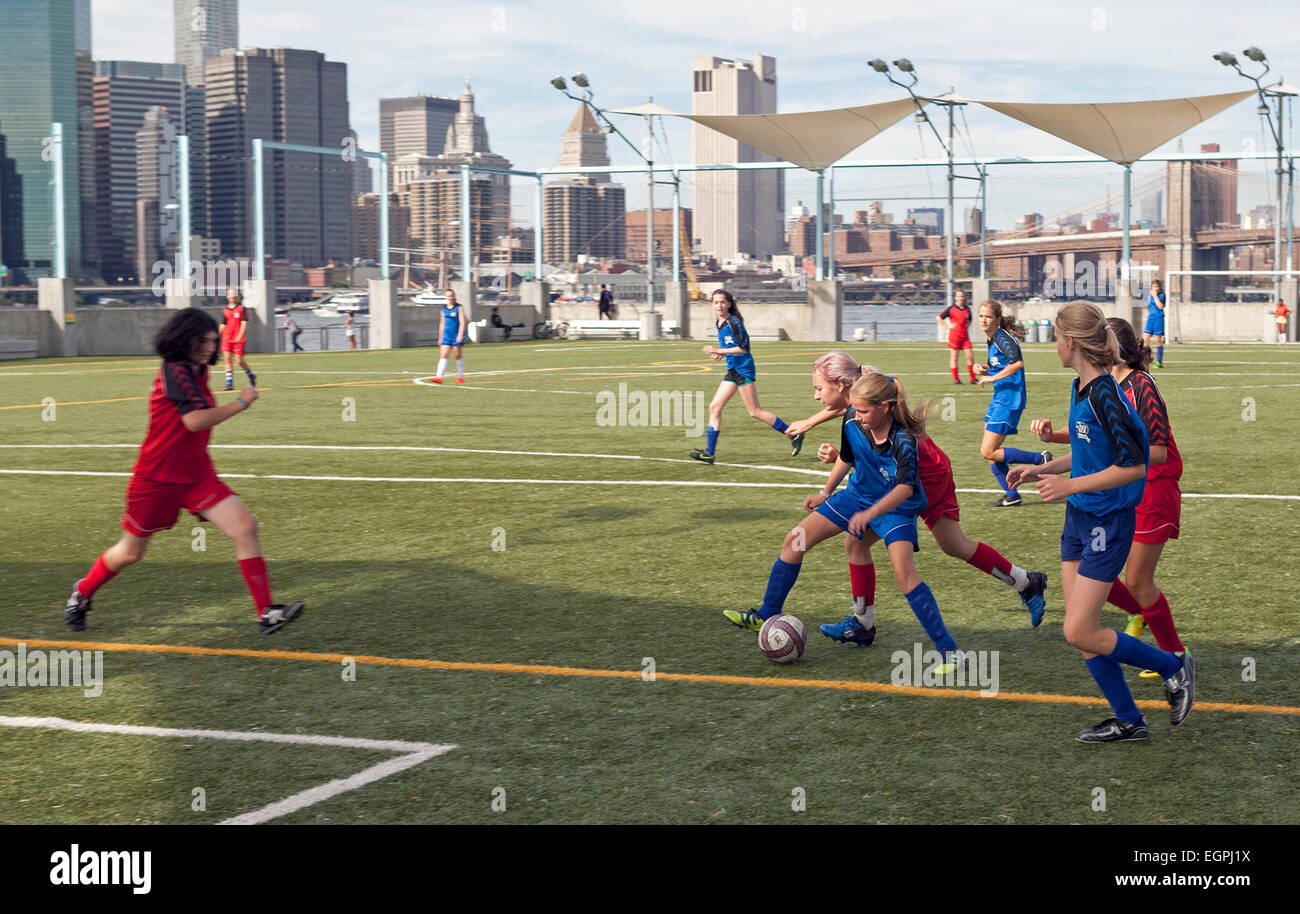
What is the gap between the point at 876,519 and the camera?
6562 millimetres

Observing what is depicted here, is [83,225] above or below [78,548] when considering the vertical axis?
above

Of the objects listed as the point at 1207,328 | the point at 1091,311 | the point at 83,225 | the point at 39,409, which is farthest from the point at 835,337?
the point at 83,225

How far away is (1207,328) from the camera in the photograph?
1734 inches

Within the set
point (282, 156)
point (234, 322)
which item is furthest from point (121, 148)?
point (234, 322)

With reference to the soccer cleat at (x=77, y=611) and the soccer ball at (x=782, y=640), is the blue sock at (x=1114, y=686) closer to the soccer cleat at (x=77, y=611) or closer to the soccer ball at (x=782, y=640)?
the soccer ball at (x=782, y=640)

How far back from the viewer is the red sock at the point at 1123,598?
20.3ft

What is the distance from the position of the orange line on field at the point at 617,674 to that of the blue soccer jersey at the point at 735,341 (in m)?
8.74

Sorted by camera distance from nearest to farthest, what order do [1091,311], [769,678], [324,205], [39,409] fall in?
[1091,311]
[769,678]
[39,409]
[324,205]

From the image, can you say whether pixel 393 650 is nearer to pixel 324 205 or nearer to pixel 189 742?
pixel 189 742

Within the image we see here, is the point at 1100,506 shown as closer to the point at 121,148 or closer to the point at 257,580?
the point at 257,580

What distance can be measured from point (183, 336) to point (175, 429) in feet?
1.61

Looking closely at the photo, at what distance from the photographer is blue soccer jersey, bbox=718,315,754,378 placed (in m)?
15.1

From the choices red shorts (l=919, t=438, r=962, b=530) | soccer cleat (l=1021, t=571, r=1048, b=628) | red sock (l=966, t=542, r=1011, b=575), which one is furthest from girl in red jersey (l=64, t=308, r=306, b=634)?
soccer cleat (l=1021, t=571, r=1048, b=628)
